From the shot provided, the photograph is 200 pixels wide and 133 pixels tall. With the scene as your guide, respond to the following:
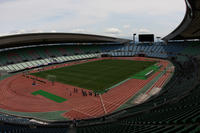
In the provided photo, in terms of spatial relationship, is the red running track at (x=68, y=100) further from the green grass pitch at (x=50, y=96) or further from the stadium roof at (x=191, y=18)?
the stadium roof at (x=191, y=18)

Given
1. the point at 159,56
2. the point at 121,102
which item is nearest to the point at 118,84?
the point at 121,102

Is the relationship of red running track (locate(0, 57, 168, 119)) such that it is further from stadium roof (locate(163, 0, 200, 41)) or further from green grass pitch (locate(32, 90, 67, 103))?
stadium roof (locate(163, 0, 200, 41))

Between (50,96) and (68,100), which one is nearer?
(68,100)

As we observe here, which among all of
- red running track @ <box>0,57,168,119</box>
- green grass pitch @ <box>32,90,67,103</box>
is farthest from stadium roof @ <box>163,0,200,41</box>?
green grass pitch @ <box>32,90,67,103</box>

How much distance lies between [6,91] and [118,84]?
21.8 m

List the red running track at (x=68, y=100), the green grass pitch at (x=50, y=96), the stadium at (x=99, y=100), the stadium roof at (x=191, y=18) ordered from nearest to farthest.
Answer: the stadium at (x=99, y=100) → the stadium roof at (x=191, y=18) → the red running track at (x=68, y=100) → the green grass pitch at (x=50, y=96)

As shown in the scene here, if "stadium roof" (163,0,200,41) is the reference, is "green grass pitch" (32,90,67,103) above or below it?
below

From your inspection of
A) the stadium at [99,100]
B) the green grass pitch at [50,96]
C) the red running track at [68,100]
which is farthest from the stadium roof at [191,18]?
the green grass pitch at [50,96]

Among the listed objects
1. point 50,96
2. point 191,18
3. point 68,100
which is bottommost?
point 68,100

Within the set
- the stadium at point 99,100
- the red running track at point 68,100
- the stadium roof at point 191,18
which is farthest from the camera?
the red running track at point 68,100

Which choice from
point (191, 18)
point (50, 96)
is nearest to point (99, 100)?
point (50, 96)

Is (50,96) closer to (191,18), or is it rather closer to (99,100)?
(99,100)

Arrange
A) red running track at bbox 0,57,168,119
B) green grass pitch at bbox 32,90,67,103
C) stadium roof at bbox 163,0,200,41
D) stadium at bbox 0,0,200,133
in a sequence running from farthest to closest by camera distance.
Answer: green grass pitch at bbox 32,90,67,103 < red running track at bbox 0,57,168,119 < stadium roof at bbox 163,0,200,41 < stadium at bbox 0,0,200,133

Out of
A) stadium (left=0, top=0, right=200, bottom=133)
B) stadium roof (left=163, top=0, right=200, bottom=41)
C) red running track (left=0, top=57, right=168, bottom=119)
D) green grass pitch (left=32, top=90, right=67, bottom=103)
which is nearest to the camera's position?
stadium (left=0, top=0, right=200, bottom=133)
